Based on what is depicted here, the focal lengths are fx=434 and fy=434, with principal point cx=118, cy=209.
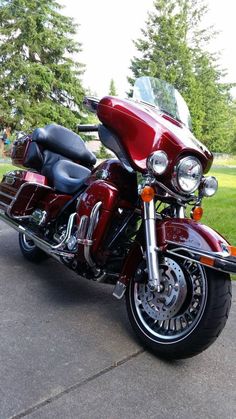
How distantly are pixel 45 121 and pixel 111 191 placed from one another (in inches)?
1260

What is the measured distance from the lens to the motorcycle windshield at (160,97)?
3.39 m

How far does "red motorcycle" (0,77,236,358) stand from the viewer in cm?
264

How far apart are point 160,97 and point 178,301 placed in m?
1.62

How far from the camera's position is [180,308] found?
2.78 metres

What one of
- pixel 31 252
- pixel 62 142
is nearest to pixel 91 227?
pixel 62 142

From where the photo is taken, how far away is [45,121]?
111ft

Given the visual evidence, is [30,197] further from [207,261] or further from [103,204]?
[207,261]

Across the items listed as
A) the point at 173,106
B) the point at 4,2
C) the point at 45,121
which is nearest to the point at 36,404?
the point at 173,106

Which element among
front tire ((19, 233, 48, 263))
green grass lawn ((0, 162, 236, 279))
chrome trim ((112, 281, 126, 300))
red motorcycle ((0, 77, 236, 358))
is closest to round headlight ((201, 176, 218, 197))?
red motorcycle ((0, 77, 236, 358))

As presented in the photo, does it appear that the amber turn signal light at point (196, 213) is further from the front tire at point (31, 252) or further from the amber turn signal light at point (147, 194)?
the front tire at point (31, 252)

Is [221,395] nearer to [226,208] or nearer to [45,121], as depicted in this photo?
[226,208]

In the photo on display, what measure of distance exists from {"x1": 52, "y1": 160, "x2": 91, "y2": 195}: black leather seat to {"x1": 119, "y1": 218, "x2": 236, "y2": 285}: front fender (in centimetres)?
124

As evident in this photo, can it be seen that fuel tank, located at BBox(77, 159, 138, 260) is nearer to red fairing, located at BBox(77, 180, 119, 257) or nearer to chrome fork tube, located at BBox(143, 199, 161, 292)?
red fairing, located at BBox(77, 180, 119, 257)

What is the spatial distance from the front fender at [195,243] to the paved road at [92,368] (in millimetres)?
727
